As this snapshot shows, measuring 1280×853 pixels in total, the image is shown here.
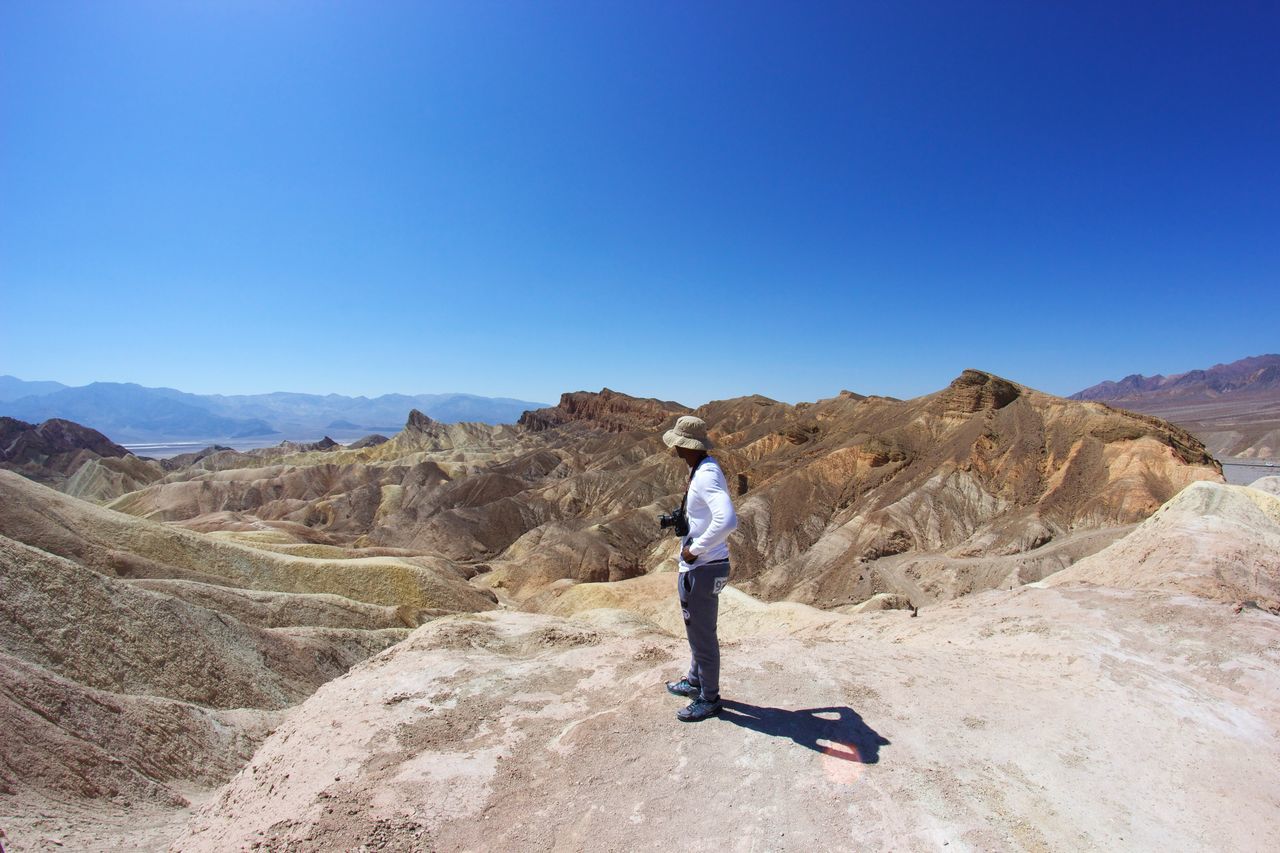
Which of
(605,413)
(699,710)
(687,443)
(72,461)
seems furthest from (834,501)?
(72,461)

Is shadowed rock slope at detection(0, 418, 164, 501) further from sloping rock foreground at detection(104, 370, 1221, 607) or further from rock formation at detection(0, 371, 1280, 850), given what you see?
rock formation at detection(0, 371, 1280, 850)

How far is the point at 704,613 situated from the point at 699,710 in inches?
30.4

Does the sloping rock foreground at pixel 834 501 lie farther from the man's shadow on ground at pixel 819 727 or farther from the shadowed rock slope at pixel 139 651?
the man's shadow on ground at pixel 819 727

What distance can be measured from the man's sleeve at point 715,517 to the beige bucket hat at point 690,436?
1.19 feet

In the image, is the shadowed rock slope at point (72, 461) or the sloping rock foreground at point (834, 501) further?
the shadowed rock slope at point (72, 461)

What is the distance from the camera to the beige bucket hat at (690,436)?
4.62 metres

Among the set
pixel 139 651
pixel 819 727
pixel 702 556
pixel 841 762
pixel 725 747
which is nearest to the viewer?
pixel 841 762

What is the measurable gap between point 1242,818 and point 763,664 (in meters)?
3.42

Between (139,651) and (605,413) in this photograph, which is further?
(605,413)

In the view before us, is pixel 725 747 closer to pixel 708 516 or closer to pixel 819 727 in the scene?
pixel 819 727

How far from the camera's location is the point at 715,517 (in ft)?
14.0

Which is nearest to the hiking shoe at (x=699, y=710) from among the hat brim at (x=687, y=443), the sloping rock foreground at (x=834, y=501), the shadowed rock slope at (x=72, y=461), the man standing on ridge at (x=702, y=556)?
the man standing on ridge at (x=702, y=556)

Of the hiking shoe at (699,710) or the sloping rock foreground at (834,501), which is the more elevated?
the hiking shoe at (699,710)

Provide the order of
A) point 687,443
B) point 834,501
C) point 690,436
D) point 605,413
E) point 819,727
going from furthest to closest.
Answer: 1. point 605,413
2. point 834,501
3. point 690,436
4. point 687,443
5. point 819,727
